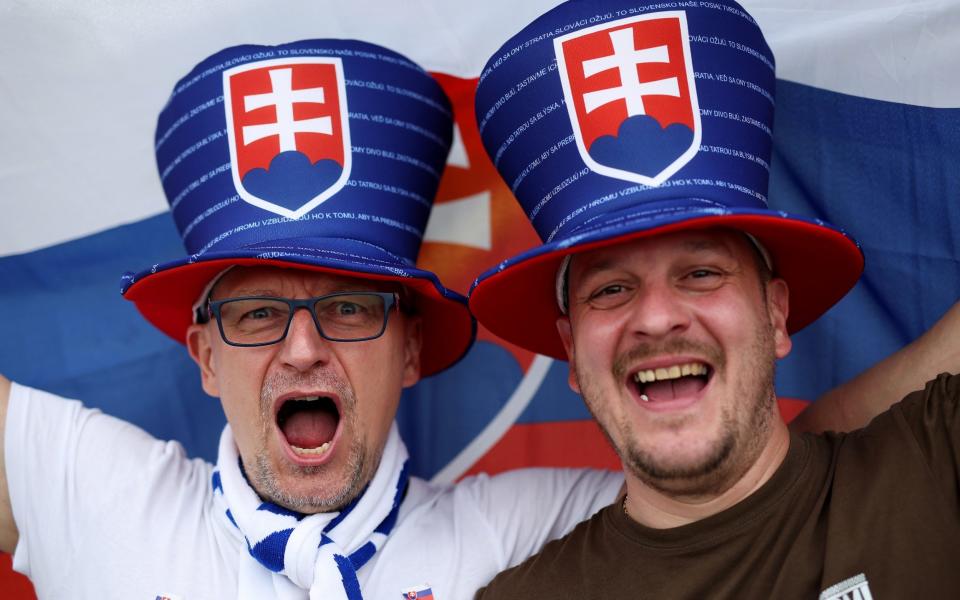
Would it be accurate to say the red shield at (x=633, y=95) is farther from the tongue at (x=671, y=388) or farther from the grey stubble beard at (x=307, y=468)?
the grey stubble beard at (x=307, y=468)

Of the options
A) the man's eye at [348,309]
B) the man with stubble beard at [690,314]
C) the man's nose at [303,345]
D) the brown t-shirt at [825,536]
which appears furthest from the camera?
the man's eye at [348,309]

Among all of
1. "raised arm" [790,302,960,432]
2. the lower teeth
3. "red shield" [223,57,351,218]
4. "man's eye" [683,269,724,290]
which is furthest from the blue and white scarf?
"raised arm" [790,302,960,432]

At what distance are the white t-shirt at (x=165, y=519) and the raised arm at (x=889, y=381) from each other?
533 millimetres

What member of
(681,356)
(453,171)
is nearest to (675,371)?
(681,356)

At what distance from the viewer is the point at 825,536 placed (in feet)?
6.77

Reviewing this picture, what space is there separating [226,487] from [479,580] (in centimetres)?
63

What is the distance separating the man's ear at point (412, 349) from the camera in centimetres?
277

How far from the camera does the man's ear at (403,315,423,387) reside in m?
2.77

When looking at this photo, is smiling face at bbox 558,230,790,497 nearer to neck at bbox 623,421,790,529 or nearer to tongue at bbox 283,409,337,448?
neck at bbox 623,421,790,529

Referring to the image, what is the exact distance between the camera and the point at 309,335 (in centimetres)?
244

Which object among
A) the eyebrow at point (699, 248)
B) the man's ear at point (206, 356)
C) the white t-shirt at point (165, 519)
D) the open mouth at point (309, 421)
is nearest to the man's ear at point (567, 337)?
the eyebrow at point (699, 248)

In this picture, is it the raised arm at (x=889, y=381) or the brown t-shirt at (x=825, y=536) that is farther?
the raised arm at (x=889, y=381)

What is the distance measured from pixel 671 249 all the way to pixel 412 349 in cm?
86

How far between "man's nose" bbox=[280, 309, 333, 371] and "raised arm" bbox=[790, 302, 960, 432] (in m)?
1.19
